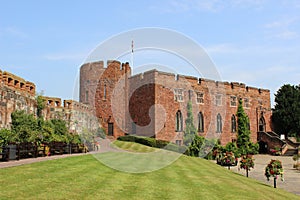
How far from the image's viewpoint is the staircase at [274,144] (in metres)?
40.6

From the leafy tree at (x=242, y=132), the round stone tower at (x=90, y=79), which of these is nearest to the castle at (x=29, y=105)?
the round stone tower at (x=90, y=79)

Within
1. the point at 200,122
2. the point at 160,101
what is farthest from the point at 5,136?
the point at 200,122

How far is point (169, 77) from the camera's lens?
117 feet

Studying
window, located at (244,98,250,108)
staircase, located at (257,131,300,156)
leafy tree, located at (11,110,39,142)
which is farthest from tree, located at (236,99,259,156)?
leafy tree, located at (11,110,39,142)

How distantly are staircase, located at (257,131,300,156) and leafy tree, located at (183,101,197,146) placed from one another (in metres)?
13.0

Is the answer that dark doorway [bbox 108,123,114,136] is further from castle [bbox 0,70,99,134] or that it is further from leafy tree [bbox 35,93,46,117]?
leafy tree [bbox 35,93,46,117]

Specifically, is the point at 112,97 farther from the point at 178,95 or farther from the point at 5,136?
the point at 5,136

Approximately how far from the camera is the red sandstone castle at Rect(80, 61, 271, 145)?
113 feet

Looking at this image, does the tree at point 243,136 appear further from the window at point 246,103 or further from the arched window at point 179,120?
the arched window at point 179,120

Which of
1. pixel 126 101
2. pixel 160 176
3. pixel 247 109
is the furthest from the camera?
pixel 247 109

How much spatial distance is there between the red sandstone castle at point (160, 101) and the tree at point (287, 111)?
12.4 ft

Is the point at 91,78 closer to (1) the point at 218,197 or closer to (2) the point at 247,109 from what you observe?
(2) the point at 247,109

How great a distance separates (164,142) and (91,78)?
44.8 ft

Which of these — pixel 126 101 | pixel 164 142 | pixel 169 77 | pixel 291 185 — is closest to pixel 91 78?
pixel 126 101
